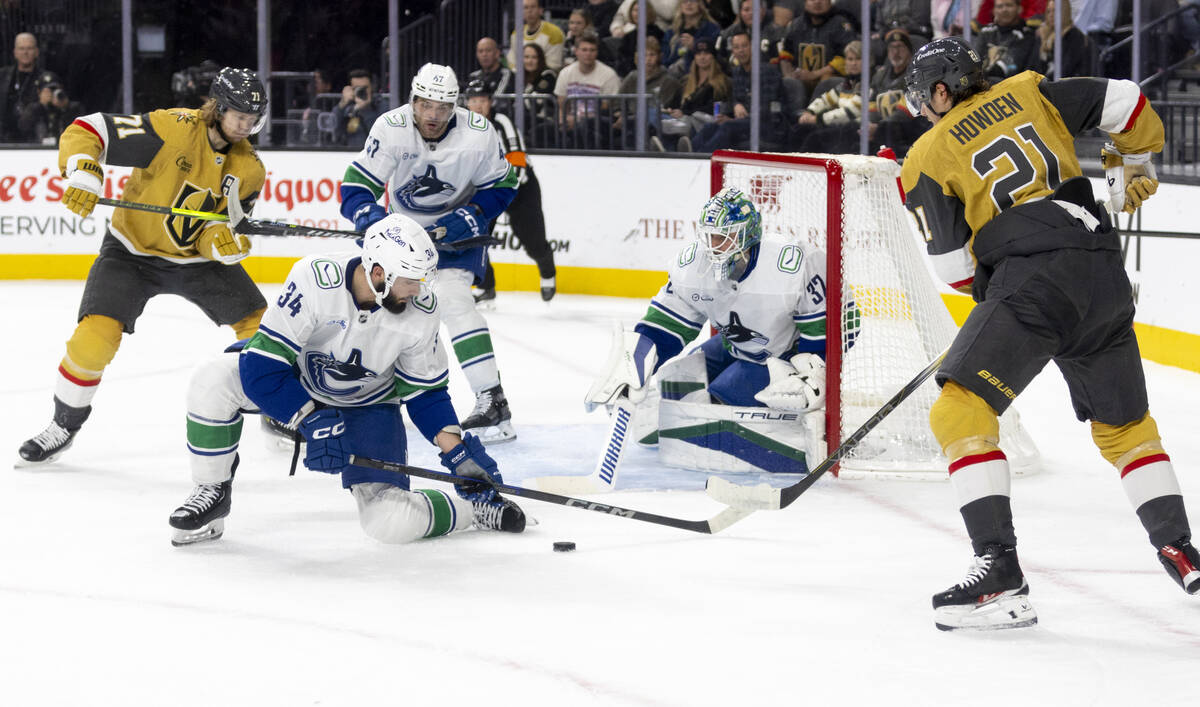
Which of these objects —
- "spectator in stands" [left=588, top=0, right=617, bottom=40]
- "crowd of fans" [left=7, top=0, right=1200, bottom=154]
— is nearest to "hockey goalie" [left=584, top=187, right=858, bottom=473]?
"crowd of fans" [left=7, top=0, right=1200, bottom=154]

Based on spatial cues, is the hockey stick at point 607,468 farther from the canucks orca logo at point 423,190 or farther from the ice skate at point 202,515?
the canucks orca logo at point 423,190

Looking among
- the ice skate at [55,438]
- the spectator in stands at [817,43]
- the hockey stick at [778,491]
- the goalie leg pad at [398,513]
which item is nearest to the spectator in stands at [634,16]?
the spectator in stands at [817,43]

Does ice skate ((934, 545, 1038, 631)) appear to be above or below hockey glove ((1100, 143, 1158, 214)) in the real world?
below

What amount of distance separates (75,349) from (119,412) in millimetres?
977

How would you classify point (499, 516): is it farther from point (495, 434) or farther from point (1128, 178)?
point (1128, 178)

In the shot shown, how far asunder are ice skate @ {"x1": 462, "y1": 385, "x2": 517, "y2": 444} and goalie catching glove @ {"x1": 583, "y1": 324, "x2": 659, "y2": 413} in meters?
0.50

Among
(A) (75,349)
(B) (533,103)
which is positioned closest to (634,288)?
(B) (533,103)

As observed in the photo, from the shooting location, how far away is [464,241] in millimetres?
4703

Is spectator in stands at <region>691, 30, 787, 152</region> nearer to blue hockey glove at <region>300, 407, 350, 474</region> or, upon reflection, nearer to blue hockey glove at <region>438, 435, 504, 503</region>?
blue hockey glove at <region>438, 435, 504, 503</region>

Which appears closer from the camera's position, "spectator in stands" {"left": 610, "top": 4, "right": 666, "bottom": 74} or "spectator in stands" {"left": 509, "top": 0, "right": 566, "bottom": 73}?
"spectator in stands" {"left": 610, "top": 4, "right": 666, "bottom": 74}

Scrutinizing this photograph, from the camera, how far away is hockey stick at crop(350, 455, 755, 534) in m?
3.21

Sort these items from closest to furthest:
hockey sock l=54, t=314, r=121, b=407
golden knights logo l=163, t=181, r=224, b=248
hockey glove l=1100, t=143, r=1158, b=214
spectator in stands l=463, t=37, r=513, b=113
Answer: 1. hockey glove l=1100, t=143, r=1158, b=214
2. hockey sock l=54, t=314, r=121, b=407
3. golden knights logo l=163, t=181, r=224, b=248
4. spectator in stands l=463, t=37, r=513, b=113

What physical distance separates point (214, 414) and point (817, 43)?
17.0ft

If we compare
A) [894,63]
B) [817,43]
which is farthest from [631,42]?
[894,63]
